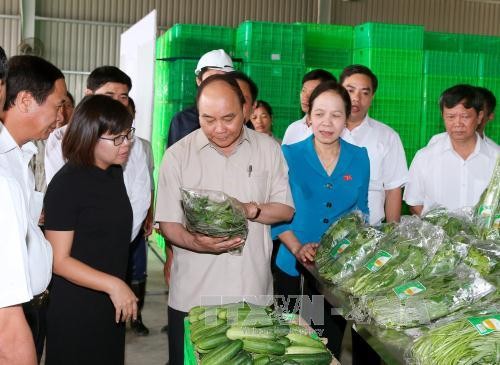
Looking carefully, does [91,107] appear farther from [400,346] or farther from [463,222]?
[463,222]

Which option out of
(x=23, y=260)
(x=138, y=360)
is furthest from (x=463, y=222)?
(x=138, y=360)

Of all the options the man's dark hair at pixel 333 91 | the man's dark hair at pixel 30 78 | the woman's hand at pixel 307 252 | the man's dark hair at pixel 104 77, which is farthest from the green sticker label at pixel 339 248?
the man's dark hair at pixel 104 77

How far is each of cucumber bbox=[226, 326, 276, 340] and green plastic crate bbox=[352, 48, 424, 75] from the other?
408cm

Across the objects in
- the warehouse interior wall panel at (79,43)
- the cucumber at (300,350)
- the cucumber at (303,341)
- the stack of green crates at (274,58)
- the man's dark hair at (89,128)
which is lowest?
the cucumber at (300,350)

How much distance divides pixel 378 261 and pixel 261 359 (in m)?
0.78

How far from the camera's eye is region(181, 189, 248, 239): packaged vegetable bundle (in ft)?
7.70

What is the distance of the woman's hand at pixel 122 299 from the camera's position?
7.37 ft

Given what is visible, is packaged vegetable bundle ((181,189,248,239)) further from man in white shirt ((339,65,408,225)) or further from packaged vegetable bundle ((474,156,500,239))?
man in white shirt ((339,65,408,225))

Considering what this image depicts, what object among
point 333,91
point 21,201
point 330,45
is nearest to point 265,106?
point 330,45

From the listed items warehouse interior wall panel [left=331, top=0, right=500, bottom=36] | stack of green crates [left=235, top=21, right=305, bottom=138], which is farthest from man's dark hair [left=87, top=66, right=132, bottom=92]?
warehouse interior wall panel [left=331, top=0, right=500, bottom=36]

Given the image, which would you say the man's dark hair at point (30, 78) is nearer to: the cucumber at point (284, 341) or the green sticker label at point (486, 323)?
the cucumber at point (284, 341)

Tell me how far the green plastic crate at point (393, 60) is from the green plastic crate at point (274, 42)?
1.86ft

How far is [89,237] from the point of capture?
7.63 ft

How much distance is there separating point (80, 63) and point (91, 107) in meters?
11.2
